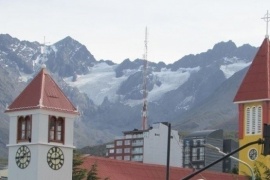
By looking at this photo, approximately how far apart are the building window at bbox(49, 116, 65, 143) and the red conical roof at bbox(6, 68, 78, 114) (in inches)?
31.9

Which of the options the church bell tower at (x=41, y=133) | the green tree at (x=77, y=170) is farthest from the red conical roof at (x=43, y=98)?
the green tree at (x=77, y=170)

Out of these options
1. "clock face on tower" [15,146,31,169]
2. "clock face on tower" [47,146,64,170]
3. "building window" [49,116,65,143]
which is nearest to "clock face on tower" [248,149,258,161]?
"building window" [49,116,65,143]

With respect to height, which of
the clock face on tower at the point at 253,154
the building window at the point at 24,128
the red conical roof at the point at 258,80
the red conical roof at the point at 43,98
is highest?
the red conical roof at the point at 258,80

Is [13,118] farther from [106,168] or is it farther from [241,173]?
[241,173]

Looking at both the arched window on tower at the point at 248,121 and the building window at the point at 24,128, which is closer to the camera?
the building window at the point at 24,128

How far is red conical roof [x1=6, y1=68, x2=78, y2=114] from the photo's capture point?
84262 mm

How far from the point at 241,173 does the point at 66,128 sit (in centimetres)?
3421

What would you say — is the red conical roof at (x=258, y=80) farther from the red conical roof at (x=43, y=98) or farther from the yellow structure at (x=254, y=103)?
the red conical roof at (x=43, y=98)

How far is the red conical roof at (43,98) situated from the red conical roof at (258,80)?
3536 centimetres

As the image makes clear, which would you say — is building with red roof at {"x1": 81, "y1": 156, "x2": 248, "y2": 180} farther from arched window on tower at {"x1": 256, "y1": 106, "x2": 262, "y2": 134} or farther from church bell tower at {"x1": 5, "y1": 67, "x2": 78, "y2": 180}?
church bell tower at {"x1": 5, "y1": 67, "x2": 78, "y2": 180}

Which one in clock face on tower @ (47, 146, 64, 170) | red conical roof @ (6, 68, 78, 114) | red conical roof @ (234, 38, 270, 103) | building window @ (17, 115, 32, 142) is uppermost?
red conical roof @ (234, 38, 270, 103)

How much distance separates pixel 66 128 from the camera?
85.1m

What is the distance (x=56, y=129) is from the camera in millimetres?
85125

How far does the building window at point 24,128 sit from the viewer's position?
84312 millimetres
